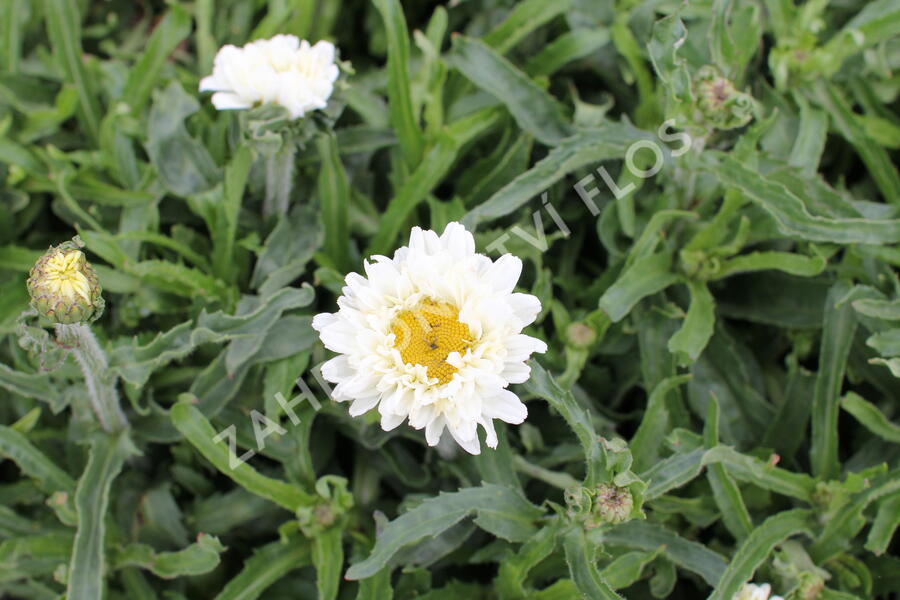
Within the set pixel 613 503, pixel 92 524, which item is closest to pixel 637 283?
pixel 613 503

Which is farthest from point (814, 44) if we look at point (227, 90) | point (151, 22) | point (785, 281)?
point (151, 22)

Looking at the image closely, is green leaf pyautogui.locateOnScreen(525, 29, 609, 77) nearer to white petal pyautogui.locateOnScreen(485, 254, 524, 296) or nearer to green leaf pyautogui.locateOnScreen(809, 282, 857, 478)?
green leaf pyautogui.locateOnScreen(809, 282, 857, 478)

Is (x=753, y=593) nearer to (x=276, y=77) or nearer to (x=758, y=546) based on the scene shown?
(x=758, y=546)

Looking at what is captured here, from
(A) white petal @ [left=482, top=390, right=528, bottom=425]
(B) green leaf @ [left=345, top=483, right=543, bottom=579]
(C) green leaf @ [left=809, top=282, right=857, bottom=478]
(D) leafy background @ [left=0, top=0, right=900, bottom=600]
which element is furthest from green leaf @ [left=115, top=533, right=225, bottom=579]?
(C) green leaf @ [left=809, top=282, right=857, bottom=478]

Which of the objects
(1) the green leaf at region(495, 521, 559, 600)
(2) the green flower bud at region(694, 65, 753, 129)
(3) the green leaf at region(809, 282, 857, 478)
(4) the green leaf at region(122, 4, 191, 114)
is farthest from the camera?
(4) the green leaf at region(122, 4, 191, 114)

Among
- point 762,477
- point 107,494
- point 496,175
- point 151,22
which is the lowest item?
point 762,477

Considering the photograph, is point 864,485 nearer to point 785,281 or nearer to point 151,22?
point 785,281
